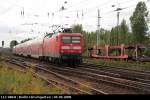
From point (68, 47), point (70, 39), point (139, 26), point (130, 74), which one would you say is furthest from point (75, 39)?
point (139, 26)

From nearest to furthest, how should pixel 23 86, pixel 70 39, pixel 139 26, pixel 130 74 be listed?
pixel 23 86 → pixel 130 74 → pixel 70 39 → pixel 139 26

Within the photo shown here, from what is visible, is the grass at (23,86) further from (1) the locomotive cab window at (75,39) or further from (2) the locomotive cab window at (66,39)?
(1) the locomotive cab window at (75,39)

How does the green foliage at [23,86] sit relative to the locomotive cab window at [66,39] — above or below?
below

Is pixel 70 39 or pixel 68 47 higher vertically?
pixel 70 39

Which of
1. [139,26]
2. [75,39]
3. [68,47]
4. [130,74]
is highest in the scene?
[139,26]

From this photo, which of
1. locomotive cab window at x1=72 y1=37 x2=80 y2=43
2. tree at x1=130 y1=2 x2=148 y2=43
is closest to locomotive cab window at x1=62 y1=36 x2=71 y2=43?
locomotive cab window at x1=72 y1=37 x2=80 y2=43

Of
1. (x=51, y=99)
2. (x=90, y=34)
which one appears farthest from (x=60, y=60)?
(x=90, y=34)

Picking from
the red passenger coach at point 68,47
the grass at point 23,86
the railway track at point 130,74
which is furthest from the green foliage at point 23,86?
the red passenger coach at point 68,47

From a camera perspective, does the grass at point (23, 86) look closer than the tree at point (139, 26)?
Yes

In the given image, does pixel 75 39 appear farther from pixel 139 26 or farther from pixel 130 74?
pixel 139 26

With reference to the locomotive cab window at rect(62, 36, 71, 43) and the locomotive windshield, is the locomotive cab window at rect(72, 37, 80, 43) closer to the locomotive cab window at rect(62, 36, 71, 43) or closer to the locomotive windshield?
the locomotive windshield

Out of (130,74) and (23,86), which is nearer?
(23,86)

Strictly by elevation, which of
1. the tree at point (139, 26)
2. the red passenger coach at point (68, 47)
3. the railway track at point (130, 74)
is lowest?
the railway track at point (130, 74)

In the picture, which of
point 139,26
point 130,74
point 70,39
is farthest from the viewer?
point 139,26
